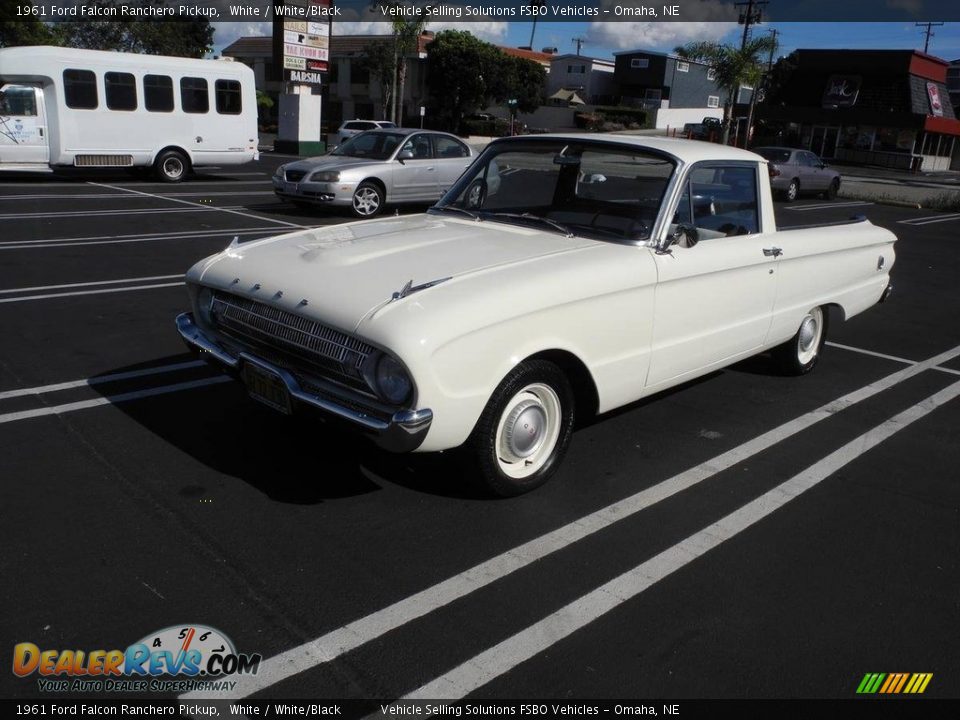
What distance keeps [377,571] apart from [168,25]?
58.5 meters

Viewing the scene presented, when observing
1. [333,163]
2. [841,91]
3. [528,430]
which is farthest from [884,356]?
[841,91]

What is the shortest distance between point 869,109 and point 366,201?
4787 centimetres

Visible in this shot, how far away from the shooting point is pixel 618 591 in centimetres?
340

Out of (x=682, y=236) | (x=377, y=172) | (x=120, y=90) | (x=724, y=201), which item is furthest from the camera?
(x=120, y=90)

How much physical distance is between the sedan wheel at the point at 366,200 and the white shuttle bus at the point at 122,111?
6482 millimetres

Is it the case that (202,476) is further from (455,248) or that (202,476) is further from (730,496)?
(730,496)

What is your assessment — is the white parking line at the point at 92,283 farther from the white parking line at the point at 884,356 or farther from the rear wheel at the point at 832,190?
the rear wheel at the point at 832,190

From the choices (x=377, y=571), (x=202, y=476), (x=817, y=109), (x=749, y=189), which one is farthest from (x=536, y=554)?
(x=817, y=109)

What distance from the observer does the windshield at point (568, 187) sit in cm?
474

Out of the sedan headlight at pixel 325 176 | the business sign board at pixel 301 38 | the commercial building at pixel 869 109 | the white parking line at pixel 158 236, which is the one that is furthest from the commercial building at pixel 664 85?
the white parking line at pixel 158 236

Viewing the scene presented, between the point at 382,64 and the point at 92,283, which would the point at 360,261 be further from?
the point at 382,64

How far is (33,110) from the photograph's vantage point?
1667cm

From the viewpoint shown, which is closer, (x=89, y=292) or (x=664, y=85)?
(x=89, y=292)

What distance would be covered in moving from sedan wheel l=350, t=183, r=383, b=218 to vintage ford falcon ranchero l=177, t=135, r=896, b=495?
9283 millimetres
